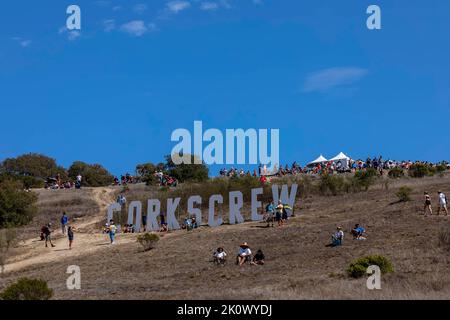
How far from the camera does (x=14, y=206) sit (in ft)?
176

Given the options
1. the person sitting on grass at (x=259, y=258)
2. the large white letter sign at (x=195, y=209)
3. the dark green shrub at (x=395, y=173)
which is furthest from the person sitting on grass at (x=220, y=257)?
the dark green shrub at (x=395, y=173)

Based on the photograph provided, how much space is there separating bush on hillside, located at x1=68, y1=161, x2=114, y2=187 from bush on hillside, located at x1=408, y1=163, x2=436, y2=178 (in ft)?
149

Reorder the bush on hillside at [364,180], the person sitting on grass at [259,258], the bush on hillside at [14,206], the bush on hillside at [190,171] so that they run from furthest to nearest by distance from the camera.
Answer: the bush on hillside at [190,171], the bush on hillside at [364,180], the bush on hillside at [14,206], the person sitting on grass at [259,258]

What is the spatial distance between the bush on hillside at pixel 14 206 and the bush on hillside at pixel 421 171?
3258 centimetres

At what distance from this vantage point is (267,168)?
69688 millimetres

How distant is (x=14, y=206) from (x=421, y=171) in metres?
34.3

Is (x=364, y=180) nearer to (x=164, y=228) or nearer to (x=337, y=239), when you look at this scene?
(x=164, y=228)

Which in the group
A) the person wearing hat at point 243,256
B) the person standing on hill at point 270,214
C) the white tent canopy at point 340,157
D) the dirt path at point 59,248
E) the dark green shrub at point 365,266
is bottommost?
the dirt path at point 59,248

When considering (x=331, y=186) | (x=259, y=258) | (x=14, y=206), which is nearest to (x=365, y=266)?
(x=259, y=258)

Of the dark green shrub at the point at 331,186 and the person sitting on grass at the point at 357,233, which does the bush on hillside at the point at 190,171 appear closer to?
the dark green shrub at the point at 331,186

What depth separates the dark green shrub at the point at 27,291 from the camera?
19.8 m

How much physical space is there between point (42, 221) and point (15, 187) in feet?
11.7

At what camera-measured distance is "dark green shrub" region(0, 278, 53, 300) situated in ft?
64.8
